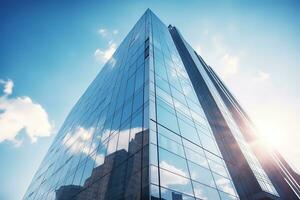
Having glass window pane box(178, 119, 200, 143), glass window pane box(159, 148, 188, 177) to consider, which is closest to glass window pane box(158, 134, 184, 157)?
glass window pane box(159, 148, 188, 177)

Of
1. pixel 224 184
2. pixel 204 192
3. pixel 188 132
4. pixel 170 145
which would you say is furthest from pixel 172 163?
pixel 224 184

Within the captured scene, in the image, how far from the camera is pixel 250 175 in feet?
60.4

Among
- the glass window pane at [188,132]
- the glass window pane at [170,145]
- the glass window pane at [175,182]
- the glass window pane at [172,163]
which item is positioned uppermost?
the glass window pane at [188,132]

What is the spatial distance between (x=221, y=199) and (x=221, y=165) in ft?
13.1

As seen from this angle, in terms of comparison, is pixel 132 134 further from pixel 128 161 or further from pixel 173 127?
pixel 173 127

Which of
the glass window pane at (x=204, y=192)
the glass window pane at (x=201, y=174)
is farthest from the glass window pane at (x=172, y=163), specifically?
the glass window pane at (x=204, y=192)

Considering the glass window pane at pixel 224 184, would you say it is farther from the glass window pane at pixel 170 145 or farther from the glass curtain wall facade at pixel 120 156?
the glass curtain wall facade at pixel 120 156

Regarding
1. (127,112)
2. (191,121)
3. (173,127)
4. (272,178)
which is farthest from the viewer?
(272,178)

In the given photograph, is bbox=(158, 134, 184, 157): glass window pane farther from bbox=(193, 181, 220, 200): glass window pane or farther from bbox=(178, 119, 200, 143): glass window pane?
bbox=(193, 181, 220, 200): glass window pane

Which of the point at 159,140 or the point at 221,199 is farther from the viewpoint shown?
the point at 221,199

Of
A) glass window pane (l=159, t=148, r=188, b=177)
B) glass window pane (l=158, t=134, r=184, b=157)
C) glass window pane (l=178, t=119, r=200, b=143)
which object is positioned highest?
glass window pane (l=178, t=119, r=200, b=143)

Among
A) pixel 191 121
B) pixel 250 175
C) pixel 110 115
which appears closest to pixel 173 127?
pixel 191 121

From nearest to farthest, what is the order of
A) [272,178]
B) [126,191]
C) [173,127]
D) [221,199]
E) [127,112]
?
[126,191] < [221,199] < [173,127] < [127,112] < [272,178]

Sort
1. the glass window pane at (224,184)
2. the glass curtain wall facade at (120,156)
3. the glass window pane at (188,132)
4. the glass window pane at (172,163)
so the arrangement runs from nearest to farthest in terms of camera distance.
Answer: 1. the glass curtain wall facade at (120,156)
2. the glass window pane at (172,163)
3. the glass window pane at (224,184)
4. the glass window pane at (188,132)
